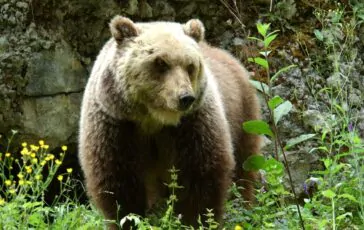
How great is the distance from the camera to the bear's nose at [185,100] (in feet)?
16.0

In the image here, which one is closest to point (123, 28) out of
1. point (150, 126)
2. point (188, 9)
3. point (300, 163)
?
point (150, 126)

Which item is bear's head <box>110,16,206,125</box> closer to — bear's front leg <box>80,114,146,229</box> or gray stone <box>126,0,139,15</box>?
bear's front leg <box>80,114,146,229</box>

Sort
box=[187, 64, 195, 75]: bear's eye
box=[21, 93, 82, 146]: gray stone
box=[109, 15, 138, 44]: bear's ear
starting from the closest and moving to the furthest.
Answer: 1. box=[187, 64, 195, 75]: bear's eye
2. box=[109, 15, 138, 44]: bear's ear
3. box=[21, 93, 82, 146]: gray stone

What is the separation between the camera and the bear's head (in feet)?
16.5

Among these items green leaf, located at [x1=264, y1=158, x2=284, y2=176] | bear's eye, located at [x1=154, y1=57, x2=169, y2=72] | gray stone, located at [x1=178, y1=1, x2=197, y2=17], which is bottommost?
green leaf, located at [x1=264, y1=158, x2=284, y2=176]

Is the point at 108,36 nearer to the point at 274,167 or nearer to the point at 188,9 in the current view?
the point at 188,9

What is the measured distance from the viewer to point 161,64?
512 cm

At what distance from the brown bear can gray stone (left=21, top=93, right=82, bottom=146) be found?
186 cm

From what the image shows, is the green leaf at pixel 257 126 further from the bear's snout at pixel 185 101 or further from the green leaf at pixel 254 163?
the bear's snout at pixel 185 101

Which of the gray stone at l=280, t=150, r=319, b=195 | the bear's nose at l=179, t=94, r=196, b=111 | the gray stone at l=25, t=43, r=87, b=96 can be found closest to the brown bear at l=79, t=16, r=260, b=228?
the bear's nose at l=179, t=94, r=196, b=111

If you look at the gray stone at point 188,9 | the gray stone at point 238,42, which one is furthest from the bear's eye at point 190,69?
the gray stone at point 238,42

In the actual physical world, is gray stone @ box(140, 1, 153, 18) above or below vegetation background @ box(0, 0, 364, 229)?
above

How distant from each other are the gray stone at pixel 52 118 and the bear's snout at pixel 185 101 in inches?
114

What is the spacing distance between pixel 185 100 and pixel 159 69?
0.37m
